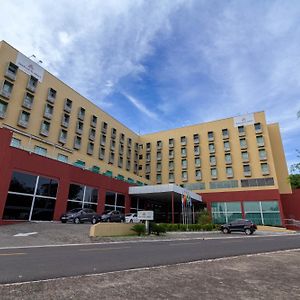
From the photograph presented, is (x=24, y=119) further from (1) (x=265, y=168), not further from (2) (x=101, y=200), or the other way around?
(1) (x=265, y=168)

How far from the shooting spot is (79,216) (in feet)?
86.0

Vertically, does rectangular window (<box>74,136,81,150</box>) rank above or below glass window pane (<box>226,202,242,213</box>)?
above

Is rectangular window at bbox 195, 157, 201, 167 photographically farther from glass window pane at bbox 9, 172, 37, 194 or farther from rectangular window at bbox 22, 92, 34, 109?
glass window pane at bbox 9, 172, 37, 194

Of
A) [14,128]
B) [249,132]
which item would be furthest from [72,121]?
[249,132]

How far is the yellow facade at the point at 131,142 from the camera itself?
106 ft

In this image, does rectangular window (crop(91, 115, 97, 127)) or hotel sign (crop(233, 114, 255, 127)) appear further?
hotel sign (crop(233, 114, 255, 127))

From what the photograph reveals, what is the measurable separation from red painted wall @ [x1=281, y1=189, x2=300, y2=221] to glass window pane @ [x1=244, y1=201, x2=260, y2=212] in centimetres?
567

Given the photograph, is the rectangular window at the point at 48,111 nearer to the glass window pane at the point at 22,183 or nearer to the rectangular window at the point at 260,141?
the glass window pane at the point at 22,183

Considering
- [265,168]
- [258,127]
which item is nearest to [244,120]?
[258,127]

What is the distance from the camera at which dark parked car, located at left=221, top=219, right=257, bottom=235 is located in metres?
29.8

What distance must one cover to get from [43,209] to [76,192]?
501cm

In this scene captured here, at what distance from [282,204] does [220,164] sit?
13092 mm

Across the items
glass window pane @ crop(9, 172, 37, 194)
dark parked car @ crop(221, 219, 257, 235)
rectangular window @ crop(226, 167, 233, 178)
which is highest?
rectangular window @ crop(226, 167, 233, 178)

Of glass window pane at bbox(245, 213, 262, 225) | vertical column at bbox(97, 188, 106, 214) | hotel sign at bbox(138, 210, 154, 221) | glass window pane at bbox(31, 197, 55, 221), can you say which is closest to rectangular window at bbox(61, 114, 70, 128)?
vertical column at bbox(97, 188, 106, 214)
